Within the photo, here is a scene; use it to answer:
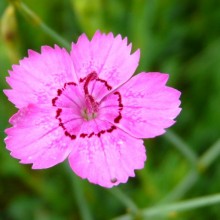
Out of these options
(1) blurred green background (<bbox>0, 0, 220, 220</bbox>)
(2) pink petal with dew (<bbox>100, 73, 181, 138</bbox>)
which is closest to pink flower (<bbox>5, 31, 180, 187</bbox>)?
(2) pink petal with dew (<bbox>100, 73, 181, 138</bbox>)

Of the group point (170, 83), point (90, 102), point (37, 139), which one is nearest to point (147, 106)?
point (90, 102)

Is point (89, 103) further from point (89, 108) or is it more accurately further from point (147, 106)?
point (147, 106)

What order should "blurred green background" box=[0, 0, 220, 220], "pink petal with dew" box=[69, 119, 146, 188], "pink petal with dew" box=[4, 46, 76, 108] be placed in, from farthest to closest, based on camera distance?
"blurred green background" box=[0, 0, 220, 220], "pink petal with dew" box=[4, 46, 76, 108], "pink petal with dew" box=[69, 119, 146, 188]

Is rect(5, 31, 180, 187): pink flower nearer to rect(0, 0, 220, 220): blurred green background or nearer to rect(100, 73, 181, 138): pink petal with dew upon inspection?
rect(100, 73, 181, 138): pink petal with dew

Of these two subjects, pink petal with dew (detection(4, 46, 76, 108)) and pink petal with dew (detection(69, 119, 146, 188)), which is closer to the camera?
pink petal with dew (detection(69, 119, 146, 188))

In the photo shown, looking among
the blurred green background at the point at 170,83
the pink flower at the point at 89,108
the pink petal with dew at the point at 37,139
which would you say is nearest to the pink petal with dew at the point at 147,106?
the pink flower at the point at 89,108

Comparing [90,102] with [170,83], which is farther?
[170,83]

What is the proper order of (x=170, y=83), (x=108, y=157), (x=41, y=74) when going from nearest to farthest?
(x=108, y=157), (x=41, y=74), (x=170, y=83)

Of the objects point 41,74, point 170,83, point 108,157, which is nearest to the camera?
point 108,157
